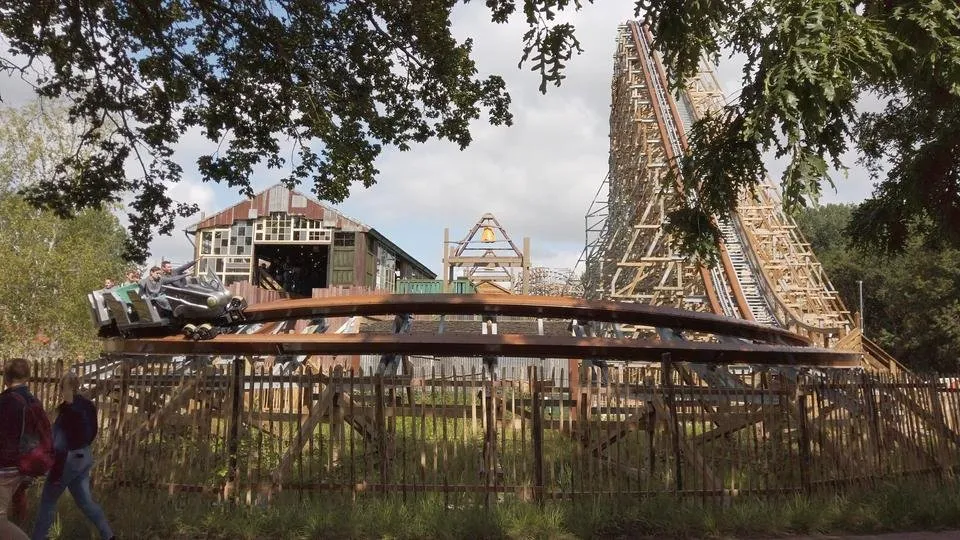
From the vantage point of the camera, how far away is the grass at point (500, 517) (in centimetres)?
624

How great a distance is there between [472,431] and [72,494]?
3450 mm

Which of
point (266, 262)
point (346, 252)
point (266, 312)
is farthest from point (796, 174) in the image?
point (266, 262)

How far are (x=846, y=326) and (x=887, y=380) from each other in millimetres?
18948

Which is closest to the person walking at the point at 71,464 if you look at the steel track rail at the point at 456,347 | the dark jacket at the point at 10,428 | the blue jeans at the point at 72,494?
the blue jeans at the point at 72,494

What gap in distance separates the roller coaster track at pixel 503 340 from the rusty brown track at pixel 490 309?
1cm

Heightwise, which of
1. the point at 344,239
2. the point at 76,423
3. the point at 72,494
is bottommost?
the point at 72,494

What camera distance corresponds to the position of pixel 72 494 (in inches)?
223

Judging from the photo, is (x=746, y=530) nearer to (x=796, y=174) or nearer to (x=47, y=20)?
(x=796, y=174)

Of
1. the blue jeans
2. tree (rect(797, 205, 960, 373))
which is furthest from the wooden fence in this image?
tree (rect(797, 205, 960, 373))

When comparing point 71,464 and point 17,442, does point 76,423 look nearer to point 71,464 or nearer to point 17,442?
point 71,464

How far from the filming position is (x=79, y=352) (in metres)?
24.9

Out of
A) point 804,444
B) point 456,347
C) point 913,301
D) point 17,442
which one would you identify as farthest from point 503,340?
point 913,301

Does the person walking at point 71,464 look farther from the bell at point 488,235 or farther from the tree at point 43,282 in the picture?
the bell at point 488,235

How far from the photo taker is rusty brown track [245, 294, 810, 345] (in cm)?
905
